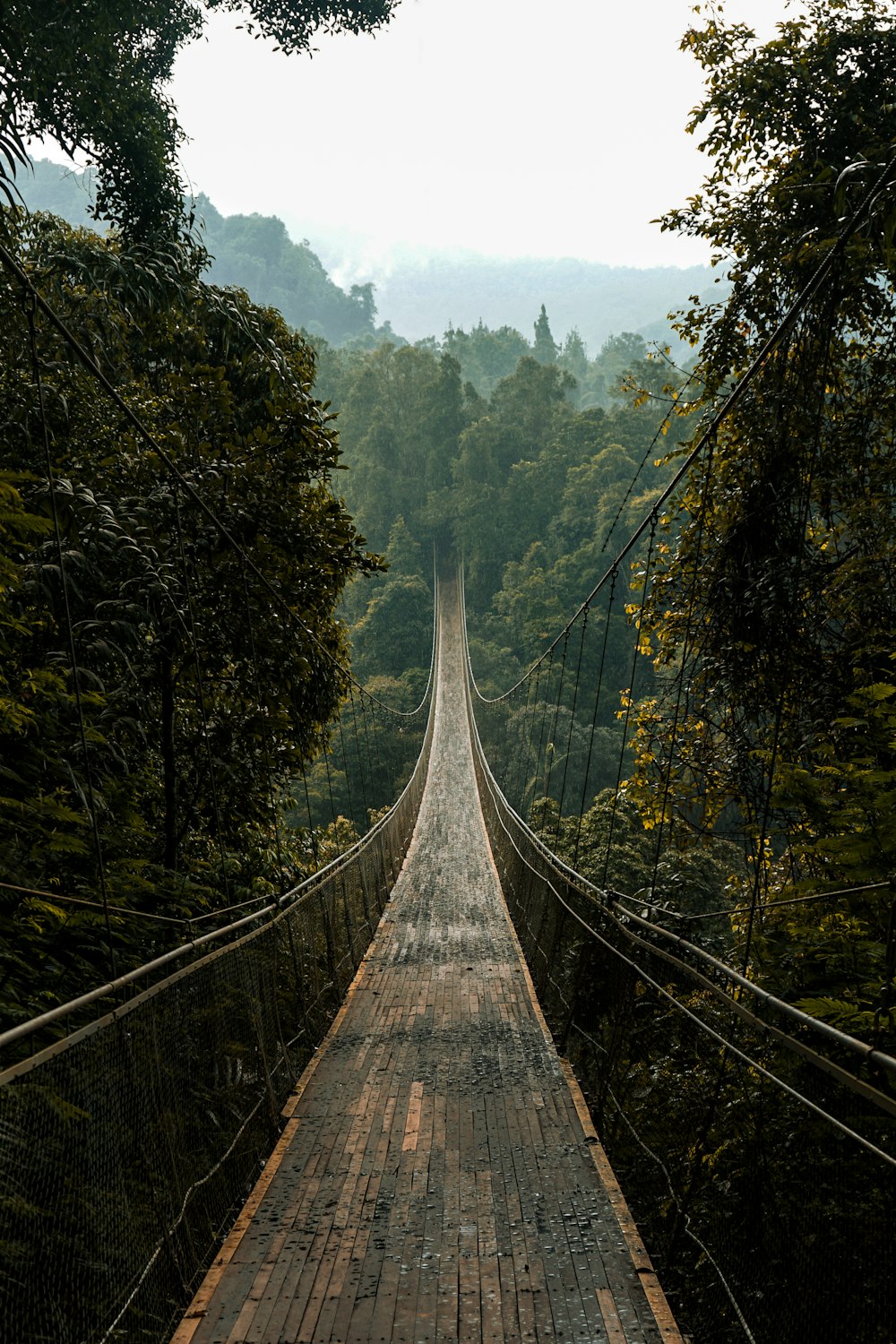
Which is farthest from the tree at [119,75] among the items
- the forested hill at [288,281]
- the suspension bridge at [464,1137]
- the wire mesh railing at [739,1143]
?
the forested hill at [288,281]

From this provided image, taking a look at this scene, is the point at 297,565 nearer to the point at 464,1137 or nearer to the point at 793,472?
the point at 793,472

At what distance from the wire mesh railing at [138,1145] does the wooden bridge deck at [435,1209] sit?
0.14 meters

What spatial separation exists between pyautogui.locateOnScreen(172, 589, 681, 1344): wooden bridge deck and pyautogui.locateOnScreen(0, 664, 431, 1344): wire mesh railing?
0.14 metres

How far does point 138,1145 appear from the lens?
7.36ft

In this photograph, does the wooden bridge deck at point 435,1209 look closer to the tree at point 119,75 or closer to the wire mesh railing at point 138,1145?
the wire mesh railing at point 138,1145

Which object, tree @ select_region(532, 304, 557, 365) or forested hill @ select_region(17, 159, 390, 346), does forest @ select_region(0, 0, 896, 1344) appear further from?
forested hill @ select_region(17, 159, 390, 346)

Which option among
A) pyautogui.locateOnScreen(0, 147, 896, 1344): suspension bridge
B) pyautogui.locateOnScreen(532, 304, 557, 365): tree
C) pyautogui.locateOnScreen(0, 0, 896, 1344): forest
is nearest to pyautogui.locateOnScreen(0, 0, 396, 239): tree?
pyautogui.locateOnScreen(0, 0, 896, 1344): forest

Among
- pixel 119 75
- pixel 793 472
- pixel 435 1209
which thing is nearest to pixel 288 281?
pixel 119 75

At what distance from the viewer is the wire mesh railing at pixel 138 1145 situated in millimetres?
1728

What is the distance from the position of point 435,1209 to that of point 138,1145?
3.79 feet

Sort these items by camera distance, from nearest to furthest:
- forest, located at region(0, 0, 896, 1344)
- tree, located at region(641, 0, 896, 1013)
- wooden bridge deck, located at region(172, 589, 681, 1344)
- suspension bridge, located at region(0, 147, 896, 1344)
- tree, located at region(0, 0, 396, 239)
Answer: suspension bridge, located at region(0, 147, 896, 1344) < wooden bridge deck, located at region(172, 589, 681, 1344) < forest, located at region(0, 0, 896, 1344) < tree, located at region(641, 0, 896, 1013) < tree, located at region(0, 0, 396, 239)

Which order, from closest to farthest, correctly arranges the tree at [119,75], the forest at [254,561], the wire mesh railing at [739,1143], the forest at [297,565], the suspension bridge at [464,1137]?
the wire mesh railing at [739,1143] → the suspension bridge at [464,1137] → the forest at [297,565] → the forest at [254,561] → the tree at [119,75]

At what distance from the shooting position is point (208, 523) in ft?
17.2

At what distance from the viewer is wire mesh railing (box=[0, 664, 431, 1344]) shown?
173cm
